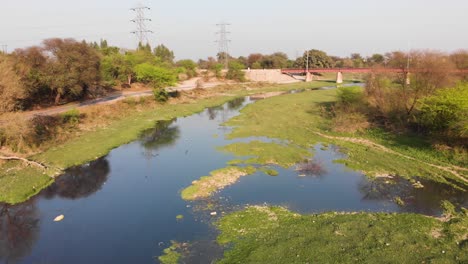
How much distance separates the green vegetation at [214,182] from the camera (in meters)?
24.1

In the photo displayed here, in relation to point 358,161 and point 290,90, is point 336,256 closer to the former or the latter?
point 358,161

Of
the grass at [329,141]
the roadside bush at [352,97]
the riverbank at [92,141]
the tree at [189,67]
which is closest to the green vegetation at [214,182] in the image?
the grass at [329,141]

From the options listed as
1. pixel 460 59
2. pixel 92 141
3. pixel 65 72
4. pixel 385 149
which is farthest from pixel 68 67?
pixel 460 59

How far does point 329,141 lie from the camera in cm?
3778

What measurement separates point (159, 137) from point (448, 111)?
1130 inches

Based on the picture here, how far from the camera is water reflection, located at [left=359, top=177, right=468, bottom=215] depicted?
72.6 ft

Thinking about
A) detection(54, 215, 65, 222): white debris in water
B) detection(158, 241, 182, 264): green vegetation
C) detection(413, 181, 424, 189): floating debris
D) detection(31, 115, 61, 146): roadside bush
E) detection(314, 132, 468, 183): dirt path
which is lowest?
detection(158, 241, 182, 264): green vegetation

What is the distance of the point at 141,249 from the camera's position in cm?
1784

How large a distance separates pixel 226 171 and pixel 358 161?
11.4 m

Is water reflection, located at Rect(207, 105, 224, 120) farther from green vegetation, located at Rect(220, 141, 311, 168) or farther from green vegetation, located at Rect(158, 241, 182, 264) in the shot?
green vegetation, located at Rect(158, 241, 182, 264)

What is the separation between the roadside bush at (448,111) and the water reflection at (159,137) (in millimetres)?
25181

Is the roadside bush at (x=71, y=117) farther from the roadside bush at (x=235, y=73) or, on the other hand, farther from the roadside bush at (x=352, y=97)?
the roadside bush at (x=235, y=73)

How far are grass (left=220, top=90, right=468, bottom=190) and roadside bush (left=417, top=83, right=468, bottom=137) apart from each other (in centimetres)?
225

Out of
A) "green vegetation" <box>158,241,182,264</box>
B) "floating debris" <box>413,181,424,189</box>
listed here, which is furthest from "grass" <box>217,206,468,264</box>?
"floating debris" <box>413,181,424,189</box>
